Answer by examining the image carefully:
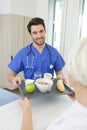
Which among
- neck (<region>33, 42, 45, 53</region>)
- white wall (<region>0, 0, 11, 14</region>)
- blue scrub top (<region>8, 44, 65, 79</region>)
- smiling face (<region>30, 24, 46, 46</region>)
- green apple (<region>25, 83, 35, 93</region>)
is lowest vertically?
green apple (<region>25, 83, 35, 93</region>)

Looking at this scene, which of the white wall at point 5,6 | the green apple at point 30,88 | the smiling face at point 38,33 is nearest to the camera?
the green apple at point 30,88

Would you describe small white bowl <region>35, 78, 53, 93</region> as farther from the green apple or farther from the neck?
the neck

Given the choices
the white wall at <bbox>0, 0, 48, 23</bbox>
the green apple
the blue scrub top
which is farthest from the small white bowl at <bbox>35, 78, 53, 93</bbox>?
the white wall at <bbox>0, 0, 48, 23</bbox>

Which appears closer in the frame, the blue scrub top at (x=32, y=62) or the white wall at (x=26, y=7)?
the blue scrub top at (x=32, y=62)

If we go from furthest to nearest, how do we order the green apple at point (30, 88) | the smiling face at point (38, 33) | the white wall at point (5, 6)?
the white wall at point (5, 6) < the smiling face at point (38, 33) < the green apple at point (30, 88)

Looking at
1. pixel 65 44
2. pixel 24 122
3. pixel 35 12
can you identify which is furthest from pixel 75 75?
pixel 35 12

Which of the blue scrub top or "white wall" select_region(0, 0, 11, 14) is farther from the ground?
"white wall" select_region(0, 0, 11, 14)

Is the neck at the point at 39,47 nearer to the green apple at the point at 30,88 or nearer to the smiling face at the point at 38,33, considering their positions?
the smiling face at the point at 38,33

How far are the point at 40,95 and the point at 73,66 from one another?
708mm

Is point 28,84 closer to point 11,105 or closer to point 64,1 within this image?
point 11,105

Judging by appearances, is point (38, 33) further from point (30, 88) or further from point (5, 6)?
point (5, 6)

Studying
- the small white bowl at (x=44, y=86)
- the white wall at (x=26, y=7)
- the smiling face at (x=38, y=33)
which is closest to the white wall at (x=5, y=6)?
the white wall at (x=26, y=7)

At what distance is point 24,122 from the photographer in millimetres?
833

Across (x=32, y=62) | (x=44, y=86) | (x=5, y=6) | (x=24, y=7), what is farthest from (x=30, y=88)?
(x=24, y=7)
